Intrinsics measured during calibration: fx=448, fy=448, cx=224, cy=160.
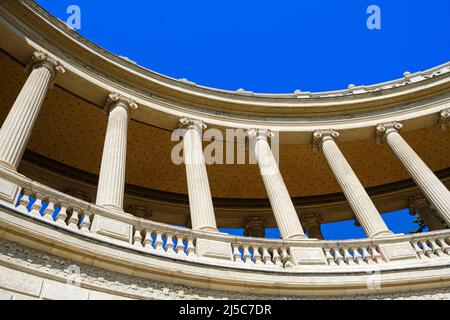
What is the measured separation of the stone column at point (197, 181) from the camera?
83.3 feet

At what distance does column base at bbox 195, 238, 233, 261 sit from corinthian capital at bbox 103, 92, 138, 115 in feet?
51.5

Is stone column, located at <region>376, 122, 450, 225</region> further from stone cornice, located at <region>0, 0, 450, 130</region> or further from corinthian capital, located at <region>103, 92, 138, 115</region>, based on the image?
corinthian capital, located at <region>103, 92, 138, 115</region>

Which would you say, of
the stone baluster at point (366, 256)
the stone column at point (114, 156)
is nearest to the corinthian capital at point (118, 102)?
the stone column at point (114, 156)

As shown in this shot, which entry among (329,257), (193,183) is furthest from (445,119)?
(193,183)

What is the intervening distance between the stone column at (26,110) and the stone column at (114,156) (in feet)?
14.3

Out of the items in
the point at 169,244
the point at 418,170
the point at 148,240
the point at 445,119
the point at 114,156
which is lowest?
the point at 169,244

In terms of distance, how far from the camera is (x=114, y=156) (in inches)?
1068

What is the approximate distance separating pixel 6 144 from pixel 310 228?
3219 centimetres

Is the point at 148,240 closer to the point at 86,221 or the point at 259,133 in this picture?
the point at 86,221

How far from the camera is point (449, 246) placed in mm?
24109

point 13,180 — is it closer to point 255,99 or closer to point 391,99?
point 255,99

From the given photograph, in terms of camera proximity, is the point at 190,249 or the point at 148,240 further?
the point at 190,249

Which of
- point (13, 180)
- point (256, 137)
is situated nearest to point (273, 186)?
point (256, 137)

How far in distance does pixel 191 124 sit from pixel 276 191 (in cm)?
1013
